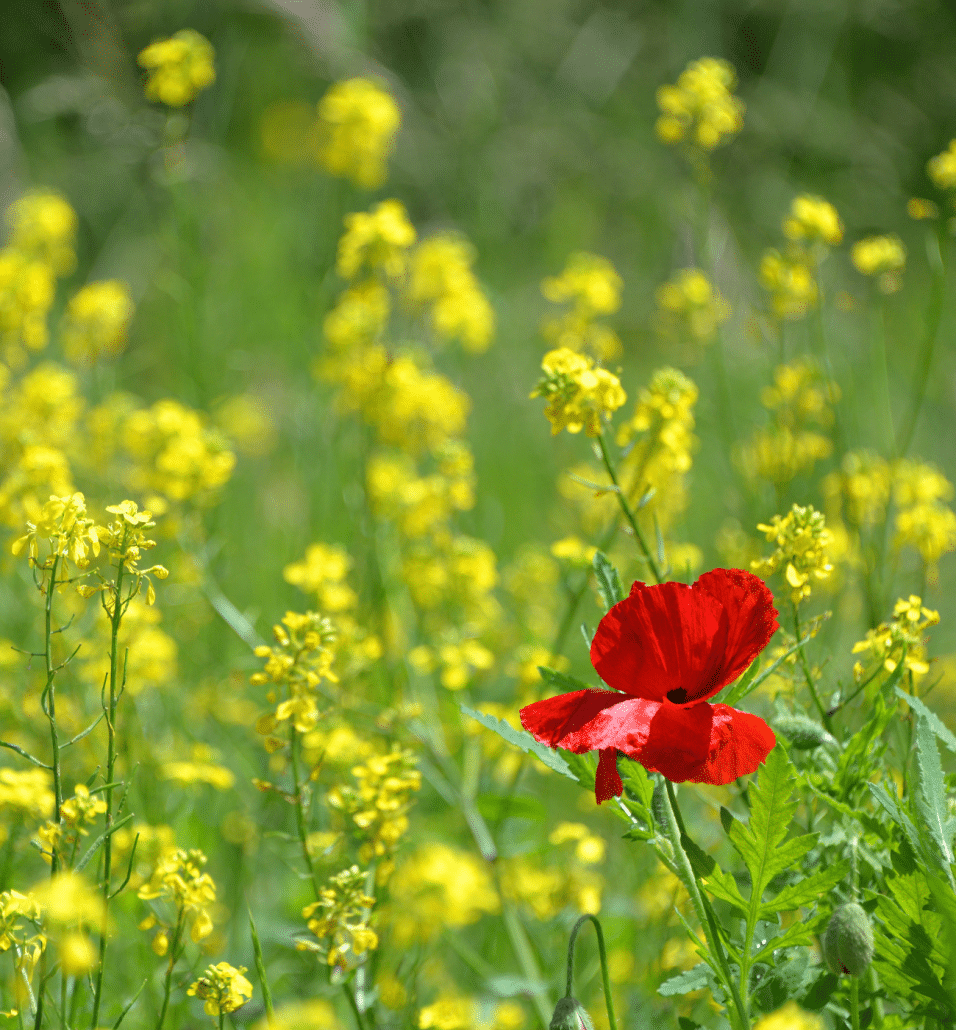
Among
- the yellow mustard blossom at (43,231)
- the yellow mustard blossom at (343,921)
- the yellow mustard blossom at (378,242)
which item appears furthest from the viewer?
the yellow mustard blossom at (43,231)

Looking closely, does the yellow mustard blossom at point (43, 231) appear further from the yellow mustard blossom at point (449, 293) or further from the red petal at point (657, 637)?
the red petal at point (657, 637)

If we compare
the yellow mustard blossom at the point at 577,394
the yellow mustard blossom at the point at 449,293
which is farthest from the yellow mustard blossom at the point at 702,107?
the yellow mustard blossom at the point at 577,394

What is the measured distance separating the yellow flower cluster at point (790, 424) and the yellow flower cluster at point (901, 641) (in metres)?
0.91

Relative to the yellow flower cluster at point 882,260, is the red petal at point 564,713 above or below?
below

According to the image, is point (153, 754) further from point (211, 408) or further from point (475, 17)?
point (475, 17)

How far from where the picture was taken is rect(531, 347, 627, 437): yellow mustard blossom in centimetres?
127

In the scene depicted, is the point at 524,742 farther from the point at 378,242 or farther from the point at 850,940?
the point at 378,242

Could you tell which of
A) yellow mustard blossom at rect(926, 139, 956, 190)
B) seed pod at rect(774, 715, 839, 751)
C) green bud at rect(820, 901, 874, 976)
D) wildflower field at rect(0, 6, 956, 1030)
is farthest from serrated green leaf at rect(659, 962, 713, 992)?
yellow mustard blossom at rect(926, 139, 956, 190)

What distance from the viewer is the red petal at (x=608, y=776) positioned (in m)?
0.86

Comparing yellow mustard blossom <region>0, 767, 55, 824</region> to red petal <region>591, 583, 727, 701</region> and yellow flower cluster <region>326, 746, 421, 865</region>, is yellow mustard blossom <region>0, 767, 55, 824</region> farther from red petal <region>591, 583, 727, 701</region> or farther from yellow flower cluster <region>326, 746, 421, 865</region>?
red petal <region>591, 583, 727, 701</region>

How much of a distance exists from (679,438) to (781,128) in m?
5.54

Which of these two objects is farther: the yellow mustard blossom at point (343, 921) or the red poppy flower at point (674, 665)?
the yellow mustard blossom at point (343, 921)

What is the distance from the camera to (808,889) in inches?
34.9

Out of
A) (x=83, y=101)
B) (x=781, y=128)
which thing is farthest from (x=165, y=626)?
(x=781, y=128)
